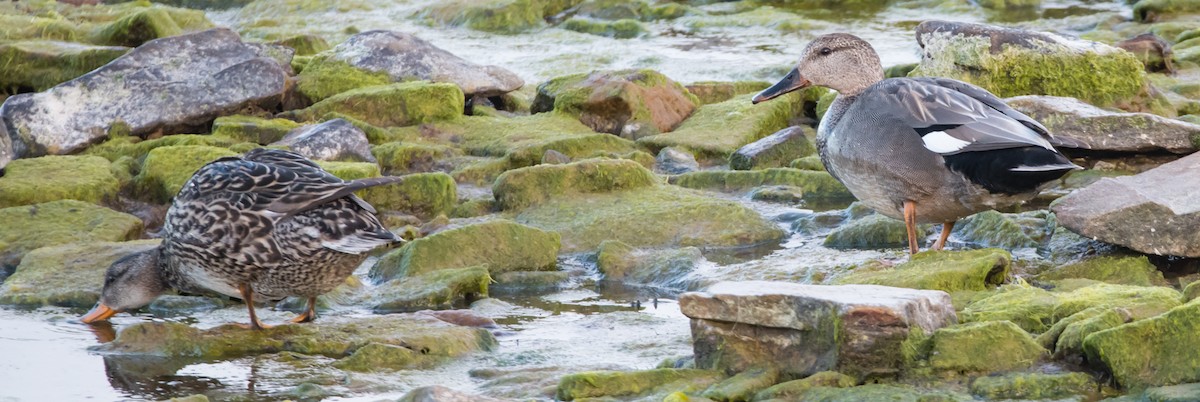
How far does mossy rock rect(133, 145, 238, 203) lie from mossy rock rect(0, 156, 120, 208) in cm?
19

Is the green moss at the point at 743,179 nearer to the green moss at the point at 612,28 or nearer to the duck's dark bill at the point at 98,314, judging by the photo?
the duck's dark bill at the point at 98,314

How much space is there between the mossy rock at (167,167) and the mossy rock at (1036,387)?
5.27 m

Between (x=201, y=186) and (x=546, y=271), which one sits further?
(x=546, y=271)

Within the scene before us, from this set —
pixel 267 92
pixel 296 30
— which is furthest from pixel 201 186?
pixel 296 30

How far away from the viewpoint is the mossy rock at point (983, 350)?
4.39 metres

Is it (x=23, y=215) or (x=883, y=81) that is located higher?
(x=883, y=81)

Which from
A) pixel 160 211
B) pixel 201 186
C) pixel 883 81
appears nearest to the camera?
pixel 201 186

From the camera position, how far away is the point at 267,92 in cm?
1015

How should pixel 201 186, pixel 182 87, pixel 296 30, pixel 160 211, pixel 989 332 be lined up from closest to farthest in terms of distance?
pixel 989 332
pixel 201 186
pixel 160 211
pixel 182 87
pixel 296 30

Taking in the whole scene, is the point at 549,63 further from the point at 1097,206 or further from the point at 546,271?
the point at 1097,206

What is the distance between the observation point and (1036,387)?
424 centimetres

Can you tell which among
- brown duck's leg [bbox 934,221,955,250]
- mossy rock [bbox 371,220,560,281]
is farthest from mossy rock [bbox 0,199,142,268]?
brown duck's leg [bbox 934,221,955,250]

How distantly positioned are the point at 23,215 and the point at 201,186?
7.28ft

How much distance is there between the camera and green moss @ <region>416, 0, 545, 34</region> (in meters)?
16.3
